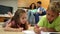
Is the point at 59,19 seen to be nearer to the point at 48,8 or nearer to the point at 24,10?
the point at 48,8

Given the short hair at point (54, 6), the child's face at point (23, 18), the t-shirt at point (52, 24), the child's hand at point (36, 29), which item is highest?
the short hair at point (54, 6)

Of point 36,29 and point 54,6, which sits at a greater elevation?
point 54,6

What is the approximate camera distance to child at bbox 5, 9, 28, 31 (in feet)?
2.48

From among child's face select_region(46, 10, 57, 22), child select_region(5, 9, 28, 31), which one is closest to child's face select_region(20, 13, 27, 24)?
child select_region(5, 9, 28, 31)

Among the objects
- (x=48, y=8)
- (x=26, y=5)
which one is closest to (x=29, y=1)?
(x=26, y=5)

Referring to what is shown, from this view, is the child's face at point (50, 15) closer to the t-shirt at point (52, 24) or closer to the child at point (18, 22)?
the t-shirt at point (52, 24)

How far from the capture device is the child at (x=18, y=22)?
75 cm

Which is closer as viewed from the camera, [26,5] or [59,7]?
[59,7]

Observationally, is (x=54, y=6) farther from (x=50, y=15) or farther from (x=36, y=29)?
(x=36, y=29)

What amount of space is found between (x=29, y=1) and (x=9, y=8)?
13cm

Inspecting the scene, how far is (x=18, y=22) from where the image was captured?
0.76 m

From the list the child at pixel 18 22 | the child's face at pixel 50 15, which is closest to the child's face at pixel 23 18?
the child at pixel 18 22

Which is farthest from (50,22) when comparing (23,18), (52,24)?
(23,18)

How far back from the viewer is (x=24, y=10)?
773mm
